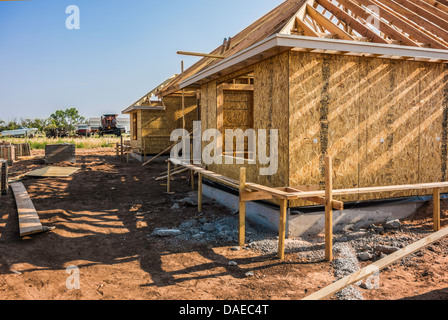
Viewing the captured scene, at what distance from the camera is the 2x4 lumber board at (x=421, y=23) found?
24.9 feet

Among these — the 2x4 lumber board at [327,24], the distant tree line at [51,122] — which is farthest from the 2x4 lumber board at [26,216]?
the distant tree line at [51,122]

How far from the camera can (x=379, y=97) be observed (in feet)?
23.2

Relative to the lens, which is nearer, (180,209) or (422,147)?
(422,147)

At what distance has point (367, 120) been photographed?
700 centimetres

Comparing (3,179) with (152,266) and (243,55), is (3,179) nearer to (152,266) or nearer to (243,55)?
(152,266)

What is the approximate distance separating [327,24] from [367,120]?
2.17m

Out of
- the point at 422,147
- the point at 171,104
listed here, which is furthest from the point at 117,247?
the point at 171,104

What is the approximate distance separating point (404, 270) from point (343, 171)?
2.35 meters

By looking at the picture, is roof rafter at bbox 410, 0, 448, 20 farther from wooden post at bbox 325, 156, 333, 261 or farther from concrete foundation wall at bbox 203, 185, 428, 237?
wooden post at bbox 325, 156, 333, 261

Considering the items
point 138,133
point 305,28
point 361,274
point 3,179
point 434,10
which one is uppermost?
point 434,10

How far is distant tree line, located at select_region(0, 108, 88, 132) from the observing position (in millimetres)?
48981

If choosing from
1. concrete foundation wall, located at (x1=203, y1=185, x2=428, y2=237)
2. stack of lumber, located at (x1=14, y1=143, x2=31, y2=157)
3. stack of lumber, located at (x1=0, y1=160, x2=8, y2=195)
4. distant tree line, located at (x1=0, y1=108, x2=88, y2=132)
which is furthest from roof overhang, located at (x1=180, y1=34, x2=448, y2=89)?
distant tree line, located at (x1=0, y1=108, x2=88, y2=132)

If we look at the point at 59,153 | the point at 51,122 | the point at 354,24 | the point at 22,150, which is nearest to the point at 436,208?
the point at 354,24
